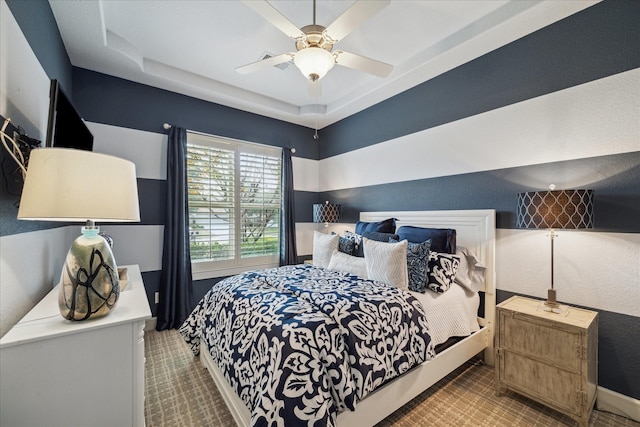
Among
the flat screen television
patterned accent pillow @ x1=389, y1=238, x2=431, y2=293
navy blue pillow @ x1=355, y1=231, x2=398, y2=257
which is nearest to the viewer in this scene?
the flat screen television

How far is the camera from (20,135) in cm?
130

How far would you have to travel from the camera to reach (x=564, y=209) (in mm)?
1675

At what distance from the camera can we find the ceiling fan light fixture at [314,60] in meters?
1.66

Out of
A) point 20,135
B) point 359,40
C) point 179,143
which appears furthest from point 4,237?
point 359,40

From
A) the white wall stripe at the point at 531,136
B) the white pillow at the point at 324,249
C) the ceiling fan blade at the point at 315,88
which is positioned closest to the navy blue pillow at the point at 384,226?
the white pillow at the point at 324,249

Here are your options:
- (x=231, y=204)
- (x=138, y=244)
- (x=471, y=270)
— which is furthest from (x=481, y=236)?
(x=138, y=244)

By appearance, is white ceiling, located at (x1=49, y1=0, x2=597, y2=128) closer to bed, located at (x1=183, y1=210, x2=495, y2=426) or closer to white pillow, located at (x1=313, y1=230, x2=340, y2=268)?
bed, located at (x1=183, y1=210, x2=495, y2=426)

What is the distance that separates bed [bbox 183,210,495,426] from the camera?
4.79 feet

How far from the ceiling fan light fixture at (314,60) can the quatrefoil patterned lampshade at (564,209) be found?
1695 millimetres

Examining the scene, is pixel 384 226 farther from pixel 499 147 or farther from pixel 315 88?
pixel 315 88

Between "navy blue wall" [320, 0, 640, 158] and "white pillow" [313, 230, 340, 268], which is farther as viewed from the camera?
"white pillow" [313, 230, 340, 268]

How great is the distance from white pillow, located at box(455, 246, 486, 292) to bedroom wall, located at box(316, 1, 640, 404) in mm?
159

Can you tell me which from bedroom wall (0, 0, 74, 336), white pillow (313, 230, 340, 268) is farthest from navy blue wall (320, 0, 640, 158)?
bedroom wall (0, 0, 74, 336)

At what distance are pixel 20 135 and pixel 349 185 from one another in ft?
10.8
